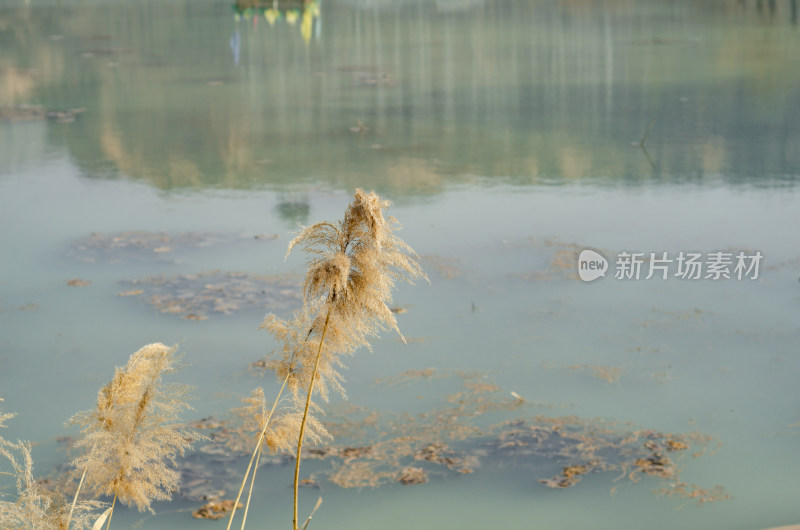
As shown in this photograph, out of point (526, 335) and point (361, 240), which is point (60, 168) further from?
point (361, 240)

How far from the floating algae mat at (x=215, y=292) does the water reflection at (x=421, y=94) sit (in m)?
1.98

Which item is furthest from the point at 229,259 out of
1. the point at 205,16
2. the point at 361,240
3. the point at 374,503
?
the point at 205,16

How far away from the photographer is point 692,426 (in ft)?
14.4

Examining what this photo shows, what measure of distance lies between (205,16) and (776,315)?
1449cm

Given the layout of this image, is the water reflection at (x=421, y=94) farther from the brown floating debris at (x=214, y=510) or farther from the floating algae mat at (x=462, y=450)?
the brown floating debris at (x=214, y=510)

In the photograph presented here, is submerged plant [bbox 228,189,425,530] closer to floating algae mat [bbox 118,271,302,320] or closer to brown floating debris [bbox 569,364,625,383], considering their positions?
brown floating debris [bbox 569,364,625,383]

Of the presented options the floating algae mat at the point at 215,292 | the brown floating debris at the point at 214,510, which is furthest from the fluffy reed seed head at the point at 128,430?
the floating algae mat at the point at 215,292

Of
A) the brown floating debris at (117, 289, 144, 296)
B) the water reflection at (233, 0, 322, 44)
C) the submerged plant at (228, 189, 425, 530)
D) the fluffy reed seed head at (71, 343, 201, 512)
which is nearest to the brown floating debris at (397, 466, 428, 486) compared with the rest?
the submerged plant at (228, 189, 425, 530)

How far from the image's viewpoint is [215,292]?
5848mm

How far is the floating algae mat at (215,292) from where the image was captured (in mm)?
5648

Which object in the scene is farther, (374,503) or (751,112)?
(751,112)

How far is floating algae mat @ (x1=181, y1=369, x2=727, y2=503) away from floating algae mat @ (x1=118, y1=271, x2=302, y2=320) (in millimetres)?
1244

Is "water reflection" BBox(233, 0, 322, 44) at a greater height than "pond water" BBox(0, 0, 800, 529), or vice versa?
"water reflection" BBox(233, 0, 322, 44)

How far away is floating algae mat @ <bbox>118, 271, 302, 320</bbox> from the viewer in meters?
5.65
